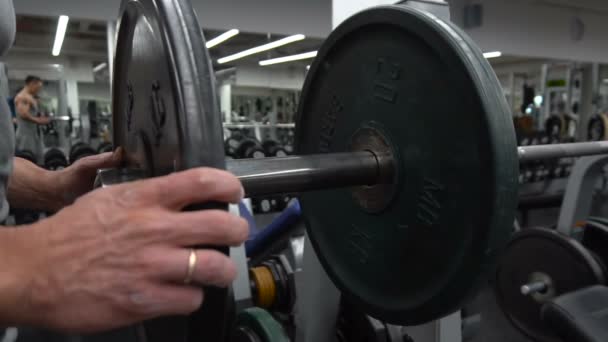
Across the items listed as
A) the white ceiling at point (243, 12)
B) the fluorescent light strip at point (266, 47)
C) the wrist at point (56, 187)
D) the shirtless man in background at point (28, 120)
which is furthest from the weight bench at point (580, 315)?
the shirtless man in background at point (28, 120)

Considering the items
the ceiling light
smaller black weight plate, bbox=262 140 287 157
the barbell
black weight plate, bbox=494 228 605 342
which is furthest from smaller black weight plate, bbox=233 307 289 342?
the ceiling light

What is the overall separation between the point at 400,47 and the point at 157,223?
0.45 metres

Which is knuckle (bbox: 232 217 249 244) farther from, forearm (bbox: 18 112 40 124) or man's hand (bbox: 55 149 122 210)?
forearm (bbox: 18 112 40 124)

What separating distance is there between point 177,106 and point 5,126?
0.40m

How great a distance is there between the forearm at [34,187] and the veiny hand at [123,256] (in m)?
0.46

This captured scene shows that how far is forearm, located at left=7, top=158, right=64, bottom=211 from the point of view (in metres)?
0.76

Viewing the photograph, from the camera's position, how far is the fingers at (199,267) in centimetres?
33

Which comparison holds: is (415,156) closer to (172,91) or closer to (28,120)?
(172,91)

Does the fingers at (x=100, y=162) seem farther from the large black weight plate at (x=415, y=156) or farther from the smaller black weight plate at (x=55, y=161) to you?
the smaller black weight plate at (x=55, y=161)

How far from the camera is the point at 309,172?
60cm

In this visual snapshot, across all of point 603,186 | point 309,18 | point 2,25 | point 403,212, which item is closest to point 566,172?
point 603,186

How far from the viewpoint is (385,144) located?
0.68m

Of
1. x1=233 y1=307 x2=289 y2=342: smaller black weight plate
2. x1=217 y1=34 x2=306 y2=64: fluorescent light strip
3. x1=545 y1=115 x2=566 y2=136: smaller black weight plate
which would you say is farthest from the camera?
x1=545 y1=115 x2=566 y2=136: smaller black weight plate

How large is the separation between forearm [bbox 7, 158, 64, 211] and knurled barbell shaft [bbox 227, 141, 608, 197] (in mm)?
393
